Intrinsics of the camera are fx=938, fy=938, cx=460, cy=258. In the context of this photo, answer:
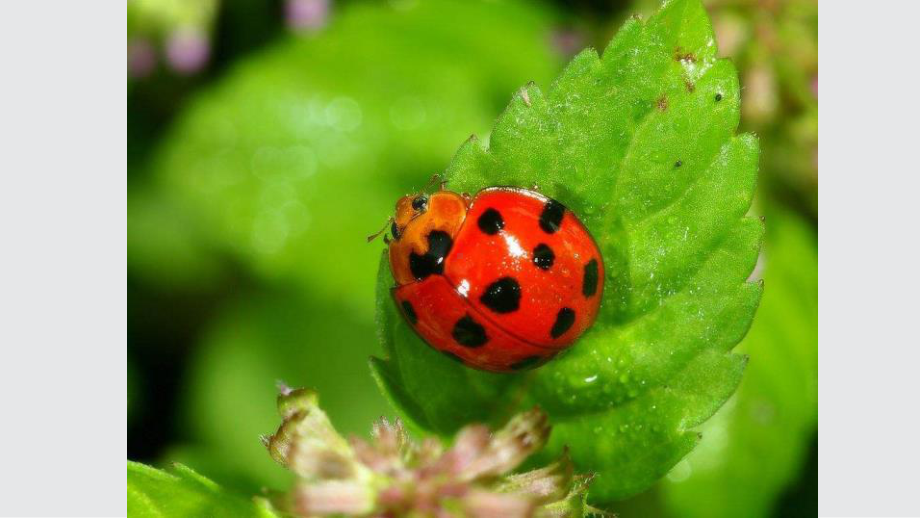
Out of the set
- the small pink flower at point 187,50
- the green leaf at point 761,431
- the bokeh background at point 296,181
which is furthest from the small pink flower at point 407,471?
the small pink flower at point 187,50

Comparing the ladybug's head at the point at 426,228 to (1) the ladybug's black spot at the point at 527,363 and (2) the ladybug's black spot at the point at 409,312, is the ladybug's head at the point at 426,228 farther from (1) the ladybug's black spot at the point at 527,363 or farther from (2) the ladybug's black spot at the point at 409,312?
(1) the ladybug's black spot at the point at 527,363

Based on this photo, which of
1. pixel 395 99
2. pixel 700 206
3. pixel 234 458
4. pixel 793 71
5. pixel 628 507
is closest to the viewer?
pixel 700 206

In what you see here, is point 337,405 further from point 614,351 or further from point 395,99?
point 614,351

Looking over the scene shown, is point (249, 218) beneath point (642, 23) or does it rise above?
above

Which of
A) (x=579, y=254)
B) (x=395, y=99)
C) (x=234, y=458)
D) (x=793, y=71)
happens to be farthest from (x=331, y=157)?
(x=579, y=254)

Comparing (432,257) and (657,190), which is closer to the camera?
(657,190)

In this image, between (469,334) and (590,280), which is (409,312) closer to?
(469,334)

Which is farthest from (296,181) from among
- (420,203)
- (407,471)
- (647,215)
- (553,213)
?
(407,471)
